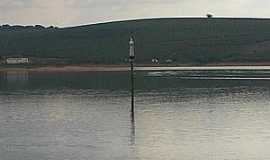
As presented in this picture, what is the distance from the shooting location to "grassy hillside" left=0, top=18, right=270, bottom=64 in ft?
424

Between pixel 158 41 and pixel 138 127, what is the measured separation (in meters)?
130

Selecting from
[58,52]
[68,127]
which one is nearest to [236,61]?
[58,52]

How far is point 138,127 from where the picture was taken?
2333 cm

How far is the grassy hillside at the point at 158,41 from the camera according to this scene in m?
129

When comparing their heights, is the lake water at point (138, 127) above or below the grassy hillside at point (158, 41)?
below

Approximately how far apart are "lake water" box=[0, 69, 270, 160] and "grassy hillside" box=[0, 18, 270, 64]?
83.1 meters

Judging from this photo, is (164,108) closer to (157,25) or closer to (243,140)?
(243,140)

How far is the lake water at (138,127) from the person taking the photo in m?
18.1

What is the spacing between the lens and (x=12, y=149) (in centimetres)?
1878

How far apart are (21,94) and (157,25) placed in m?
130

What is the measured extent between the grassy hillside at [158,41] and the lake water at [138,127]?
83085mm

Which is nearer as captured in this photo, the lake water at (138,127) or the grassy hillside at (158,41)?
the lake water at (138,127)

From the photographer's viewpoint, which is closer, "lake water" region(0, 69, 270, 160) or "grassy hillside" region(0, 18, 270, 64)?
"lake water" region(0, 69, 270, 160)

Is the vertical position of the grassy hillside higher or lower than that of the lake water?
higher
